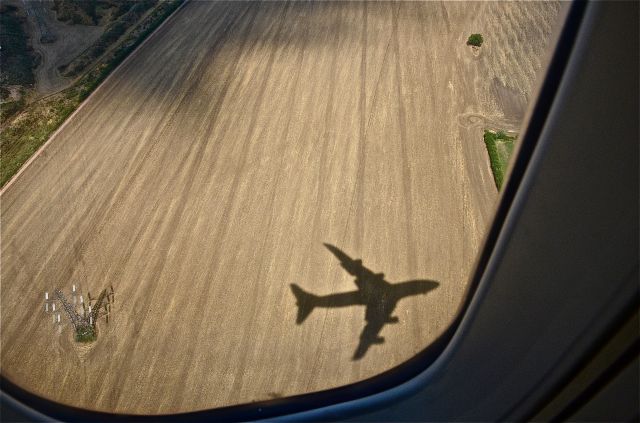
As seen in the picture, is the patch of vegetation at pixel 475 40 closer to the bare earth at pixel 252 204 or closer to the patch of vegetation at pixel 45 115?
the bare earth at pixel 252 204

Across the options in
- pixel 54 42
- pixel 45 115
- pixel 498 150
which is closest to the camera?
pixel 498 150

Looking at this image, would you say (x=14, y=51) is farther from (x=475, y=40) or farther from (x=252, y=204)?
(x=475, y=40)

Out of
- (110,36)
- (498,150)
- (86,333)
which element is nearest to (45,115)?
(110,36)

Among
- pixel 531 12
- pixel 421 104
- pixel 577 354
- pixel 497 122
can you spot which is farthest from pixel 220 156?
pixel 531 12

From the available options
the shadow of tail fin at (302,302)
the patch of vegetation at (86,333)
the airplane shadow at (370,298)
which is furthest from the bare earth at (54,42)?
the airplane shadow at (370,298)

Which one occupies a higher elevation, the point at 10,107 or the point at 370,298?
the point at 10,107

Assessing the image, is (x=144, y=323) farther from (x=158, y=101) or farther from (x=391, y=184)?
(x=158, y=101)
